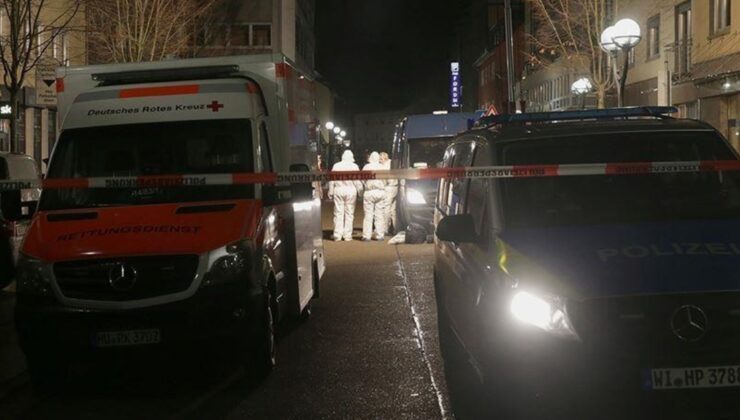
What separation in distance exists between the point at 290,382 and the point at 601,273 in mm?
3263

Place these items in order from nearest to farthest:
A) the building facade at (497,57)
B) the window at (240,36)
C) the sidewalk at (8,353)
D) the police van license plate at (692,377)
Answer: the police van license plate at (692,377) < the sidewalk at (8,353) < the window at (240,36) < the building facade at (497,57)

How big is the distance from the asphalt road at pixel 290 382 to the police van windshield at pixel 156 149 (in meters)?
1.69

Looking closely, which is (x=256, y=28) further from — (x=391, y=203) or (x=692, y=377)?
(x=692, y=377)

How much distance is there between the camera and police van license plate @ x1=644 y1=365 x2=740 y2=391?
4.33 meters

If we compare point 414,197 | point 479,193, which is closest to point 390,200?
point 414,197

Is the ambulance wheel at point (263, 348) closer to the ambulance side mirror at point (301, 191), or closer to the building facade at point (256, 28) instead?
the ambulance side mirror at point (301, 191)

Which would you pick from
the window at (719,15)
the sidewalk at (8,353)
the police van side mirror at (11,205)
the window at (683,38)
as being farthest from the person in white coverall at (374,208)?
the police van side mirror at (11,205)

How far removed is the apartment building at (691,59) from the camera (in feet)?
65.0

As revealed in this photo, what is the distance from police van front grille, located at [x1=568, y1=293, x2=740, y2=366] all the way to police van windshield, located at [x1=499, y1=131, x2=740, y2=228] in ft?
3.27

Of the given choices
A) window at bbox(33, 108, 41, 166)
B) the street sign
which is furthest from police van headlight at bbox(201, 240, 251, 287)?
window at bbox(33, 108, 41, 166)

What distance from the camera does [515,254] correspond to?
4.89 meters

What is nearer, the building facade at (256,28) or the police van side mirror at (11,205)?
the police van side mirror at (11,205)

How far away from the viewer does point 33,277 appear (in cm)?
Result: 650

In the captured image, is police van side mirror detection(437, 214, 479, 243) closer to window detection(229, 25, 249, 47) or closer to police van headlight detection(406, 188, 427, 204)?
police van headlight detection(406, 188, 427, 204)
